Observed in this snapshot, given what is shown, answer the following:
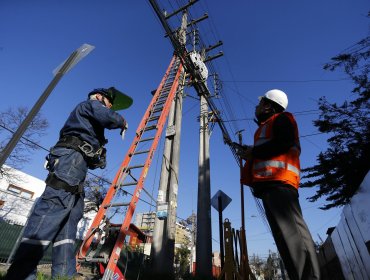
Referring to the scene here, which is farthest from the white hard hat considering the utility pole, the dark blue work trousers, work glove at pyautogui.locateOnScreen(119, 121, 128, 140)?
the utility pole

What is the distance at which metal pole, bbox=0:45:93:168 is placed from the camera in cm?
152

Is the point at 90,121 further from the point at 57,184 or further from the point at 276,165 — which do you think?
the point at 276,165

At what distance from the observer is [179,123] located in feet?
26.8

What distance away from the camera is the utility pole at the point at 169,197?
18.7 feet

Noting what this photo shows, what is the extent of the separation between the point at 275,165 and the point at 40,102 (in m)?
2.05

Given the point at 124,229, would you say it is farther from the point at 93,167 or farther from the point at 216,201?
the point at 216,201

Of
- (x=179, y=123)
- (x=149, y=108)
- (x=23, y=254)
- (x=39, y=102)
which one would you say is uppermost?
(x=179, y=123)

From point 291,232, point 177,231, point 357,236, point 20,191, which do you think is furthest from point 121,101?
point 177,231

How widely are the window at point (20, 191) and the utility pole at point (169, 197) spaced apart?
22.1m

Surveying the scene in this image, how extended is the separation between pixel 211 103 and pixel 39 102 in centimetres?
952

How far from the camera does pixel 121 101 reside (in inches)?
148

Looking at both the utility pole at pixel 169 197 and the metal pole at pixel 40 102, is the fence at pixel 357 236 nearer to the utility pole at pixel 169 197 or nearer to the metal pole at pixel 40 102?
the utility pole at pixel 169 197

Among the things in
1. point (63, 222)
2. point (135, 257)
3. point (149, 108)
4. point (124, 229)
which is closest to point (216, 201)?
point (149, 108)

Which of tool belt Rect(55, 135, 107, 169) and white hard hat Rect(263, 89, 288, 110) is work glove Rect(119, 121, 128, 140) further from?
white hard hat Rect(263, 89, 288, 110)
